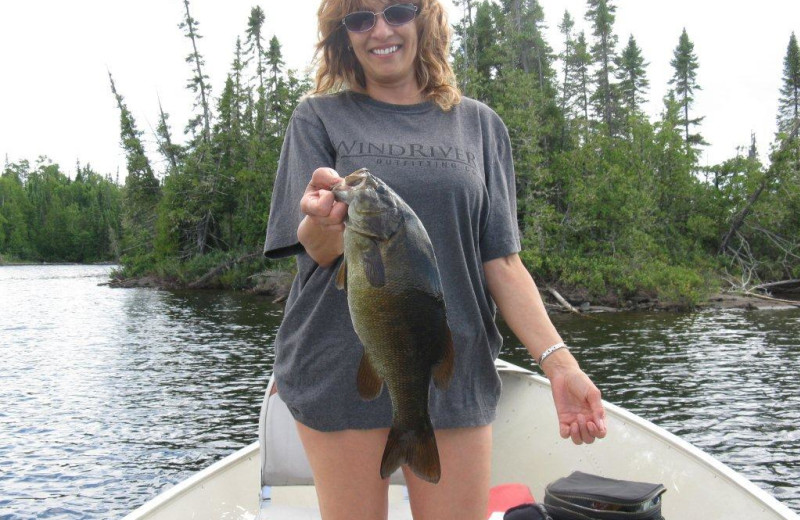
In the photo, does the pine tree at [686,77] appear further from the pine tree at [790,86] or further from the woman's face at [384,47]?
the woman's face at [384,47]

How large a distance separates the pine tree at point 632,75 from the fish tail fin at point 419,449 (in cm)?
5407

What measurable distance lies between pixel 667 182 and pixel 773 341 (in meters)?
20.3

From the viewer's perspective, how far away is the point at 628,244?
31406 mm

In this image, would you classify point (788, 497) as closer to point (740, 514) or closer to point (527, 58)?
point (740, 514)

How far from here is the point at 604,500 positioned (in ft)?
11.6

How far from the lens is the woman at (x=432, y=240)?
194 cm

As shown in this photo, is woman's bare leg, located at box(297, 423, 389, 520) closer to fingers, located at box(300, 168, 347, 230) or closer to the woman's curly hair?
fingers, located at box(300, 168, 347, 230)

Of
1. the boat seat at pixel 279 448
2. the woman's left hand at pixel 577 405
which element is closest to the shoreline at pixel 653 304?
the boat seat at pixel 279 448

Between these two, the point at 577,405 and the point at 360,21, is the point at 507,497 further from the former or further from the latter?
the point at 360,21

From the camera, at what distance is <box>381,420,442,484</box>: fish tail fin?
5.92 ft

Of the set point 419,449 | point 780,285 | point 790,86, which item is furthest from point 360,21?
point 790,86

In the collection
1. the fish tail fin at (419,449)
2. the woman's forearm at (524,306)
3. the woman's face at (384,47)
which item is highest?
the woman's face at (384,47)

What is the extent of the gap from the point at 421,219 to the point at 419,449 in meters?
0.63

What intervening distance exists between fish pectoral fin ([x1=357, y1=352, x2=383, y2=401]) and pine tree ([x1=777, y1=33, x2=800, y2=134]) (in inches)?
2250
